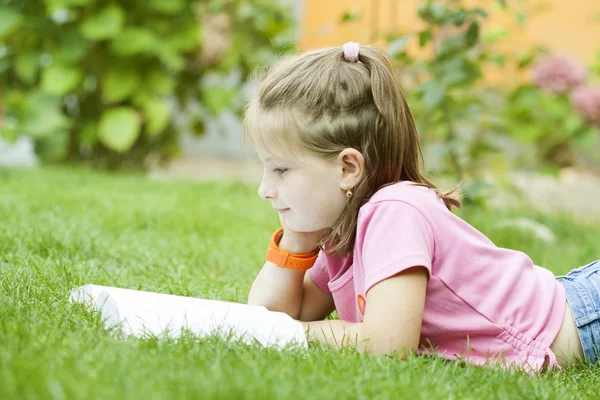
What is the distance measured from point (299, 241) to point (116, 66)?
3.27m

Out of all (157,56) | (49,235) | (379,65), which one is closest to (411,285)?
(379,65)

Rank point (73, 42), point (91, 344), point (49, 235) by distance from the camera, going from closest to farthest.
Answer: point (91, 344), point (49, 235), point (73, 42)

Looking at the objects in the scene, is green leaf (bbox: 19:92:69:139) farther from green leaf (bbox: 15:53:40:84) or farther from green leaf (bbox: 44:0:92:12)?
green leaf (bbox: 44:0:92:12)

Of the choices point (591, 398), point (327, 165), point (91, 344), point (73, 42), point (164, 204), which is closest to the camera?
point (91, 344)

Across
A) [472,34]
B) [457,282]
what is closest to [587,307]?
[457,282]

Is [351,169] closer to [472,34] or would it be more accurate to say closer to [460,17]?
[460,17]

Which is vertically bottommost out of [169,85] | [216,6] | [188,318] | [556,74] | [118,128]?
[118,128]

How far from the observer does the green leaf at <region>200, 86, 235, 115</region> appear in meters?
4.78

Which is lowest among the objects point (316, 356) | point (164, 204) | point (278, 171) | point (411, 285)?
point (164, 204)

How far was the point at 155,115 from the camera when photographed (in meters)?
4.57

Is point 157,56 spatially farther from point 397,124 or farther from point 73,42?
point 397,124

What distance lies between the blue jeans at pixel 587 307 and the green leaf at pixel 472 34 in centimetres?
146

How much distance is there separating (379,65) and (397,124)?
122mm

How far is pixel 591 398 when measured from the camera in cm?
129
